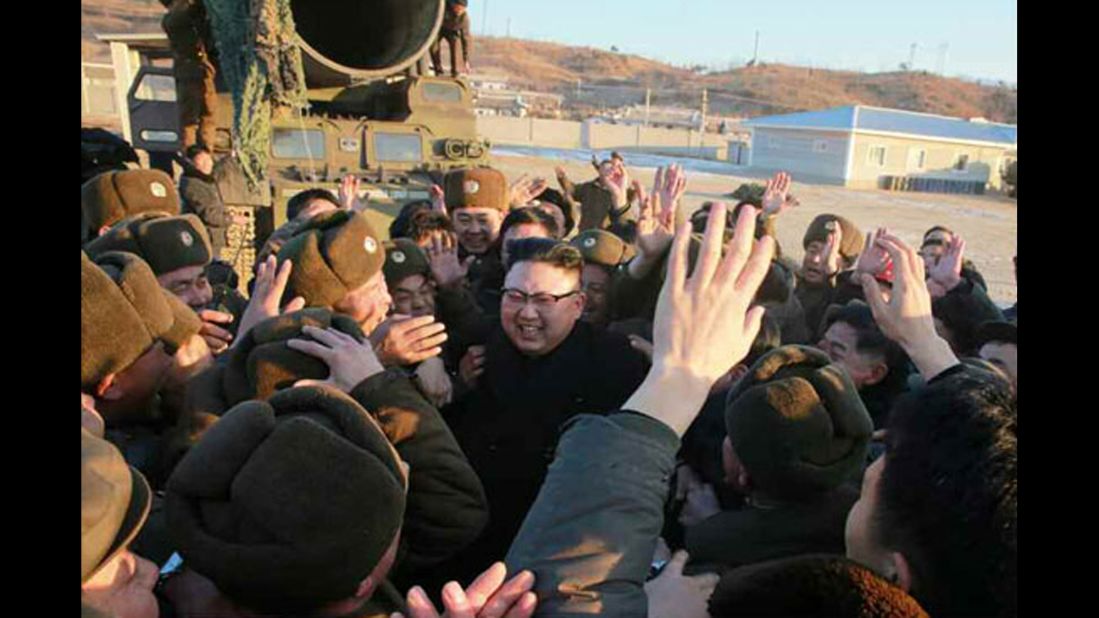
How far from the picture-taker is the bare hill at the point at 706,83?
228 ft

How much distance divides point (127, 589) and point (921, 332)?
1.74m

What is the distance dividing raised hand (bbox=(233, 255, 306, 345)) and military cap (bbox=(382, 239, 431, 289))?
0.71m

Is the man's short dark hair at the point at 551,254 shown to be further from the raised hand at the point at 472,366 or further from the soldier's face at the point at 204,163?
the soldier's face at the point at 204,163

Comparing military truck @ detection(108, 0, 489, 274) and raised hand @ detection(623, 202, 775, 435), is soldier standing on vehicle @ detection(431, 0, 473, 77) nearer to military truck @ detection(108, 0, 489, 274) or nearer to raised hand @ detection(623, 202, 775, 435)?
military truck @ detection(108, 0, 489, 274)

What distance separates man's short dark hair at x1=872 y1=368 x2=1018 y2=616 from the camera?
1.28 metres

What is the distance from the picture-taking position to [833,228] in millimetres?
4762

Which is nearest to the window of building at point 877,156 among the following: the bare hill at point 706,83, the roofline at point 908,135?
the roofline at point 908,135

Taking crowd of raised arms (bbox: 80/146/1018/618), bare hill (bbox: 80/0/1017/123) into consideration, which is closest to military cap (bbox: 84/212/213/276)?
crowd of raised arms (bbox: 80/146/1018/618)

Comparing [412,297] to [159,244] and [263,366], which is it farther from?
[263,366]

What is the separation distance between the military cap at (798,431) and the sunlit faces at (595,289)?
1.82m

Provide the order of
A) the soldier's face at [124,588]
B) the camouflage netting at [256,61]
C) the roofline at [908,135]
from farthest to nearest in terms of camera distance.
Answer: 1. the roofline at [908,135]
2. the camouflage netting at [256,61]
3. the soldier's face at [124,588]

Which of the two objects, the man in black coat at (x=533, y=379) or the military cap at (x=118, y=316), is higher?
the military cap at (x=118, y=316)
